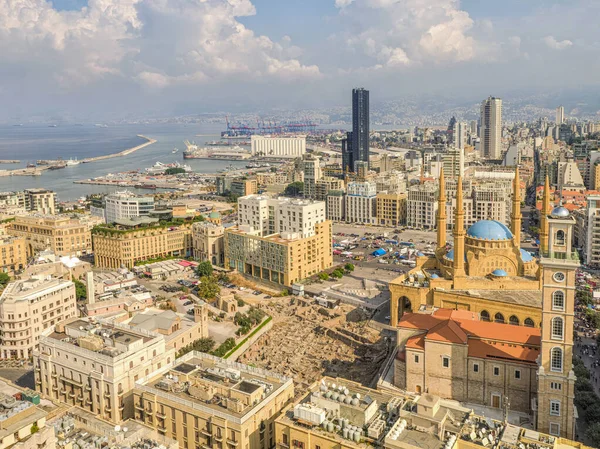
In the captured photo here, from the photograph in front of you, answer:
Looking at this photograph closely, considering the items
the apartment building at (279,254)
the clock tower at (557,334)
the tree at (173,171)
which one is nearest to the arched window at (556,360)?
the clock tower at (557,334)

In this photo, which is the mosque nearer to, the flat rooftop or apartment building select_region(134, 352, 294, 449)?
the flat rooftop

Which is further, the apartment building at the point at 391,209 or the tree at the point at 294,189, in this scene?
the tree at the point at 294,189

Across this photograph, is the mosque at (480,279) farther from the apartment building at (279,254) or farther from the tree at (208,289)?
the tree at (208,289)

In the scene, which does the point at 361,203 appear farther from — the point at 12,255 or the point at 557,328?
the point at 557,328

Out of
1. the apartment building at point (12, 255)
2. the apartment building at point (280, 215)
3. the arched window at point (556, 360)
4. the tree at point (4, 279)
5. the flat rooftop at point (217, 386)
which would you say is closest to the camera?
the flat rooftop at point (217, 386)

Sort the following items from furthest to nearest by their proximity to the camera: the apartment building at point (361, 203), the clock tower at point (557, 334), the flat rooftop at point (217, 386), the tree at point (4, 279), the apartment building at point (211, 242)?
the apartment building at point (361, 203), the apartment building at point (211, 242), the tree at point (4, 279), the clock tower at point (557, 334), the flat rooftop at point (217, 386)

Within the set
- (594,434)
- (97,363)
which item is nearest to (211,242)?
(97,363)

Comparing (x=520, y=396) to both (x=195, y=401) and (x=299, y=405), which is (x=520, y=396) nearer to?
(x=299, y=405)
